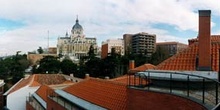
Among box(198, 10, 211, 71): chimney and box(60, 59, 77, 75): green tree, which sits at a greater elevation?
box(198, 10, 211, 71): chimney

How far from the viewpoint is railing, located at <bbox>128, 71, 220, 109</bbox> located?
30.6ft

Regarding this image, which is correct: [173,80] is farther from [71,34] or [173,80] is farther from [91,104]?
[71,34]

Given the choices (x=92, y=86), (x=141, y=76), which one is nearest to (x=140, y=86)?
(x=141, y=76)

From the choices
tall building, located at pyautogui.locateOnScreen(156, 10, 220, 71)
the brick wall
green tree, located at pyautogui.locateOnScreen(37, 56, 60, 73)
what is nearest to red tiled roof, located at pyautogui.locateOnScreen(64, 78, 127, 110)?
the brick wall

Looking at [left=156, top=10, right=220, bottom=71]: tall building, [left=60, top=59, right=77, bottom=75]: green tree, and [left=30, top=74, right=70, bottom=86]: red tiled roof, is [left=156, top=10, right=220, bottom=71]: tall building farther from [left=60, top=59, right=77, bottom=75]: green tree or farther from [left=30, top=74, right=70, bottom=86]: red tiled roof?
[left=60, top=59, right=77, bottom=75]: green tree

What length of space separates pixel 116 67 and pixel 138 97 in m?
51.8

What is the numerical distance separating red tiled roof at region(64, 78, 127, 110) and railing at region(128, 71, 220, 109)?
2.47m

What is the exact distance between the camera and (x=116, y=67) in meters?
62.7

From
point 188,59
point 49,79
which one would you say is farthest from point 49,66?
point 188,59

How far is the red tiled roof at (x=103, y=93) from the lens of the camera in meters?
14.9

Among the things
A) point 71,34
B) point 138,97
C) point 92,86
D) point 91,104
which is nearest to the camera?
point 138,97

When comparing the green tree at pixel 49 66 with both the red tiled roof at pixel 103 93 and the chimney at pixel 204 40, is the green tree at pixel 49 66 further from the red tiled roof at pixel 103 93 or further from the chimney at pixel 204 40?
Result: the chimney at pixel 204 40

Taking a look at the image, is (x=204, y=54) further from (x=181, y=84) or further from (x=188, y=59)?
(x=181, y=84)

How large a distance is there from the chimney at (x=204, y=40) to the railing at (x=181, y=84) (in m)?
1.84
